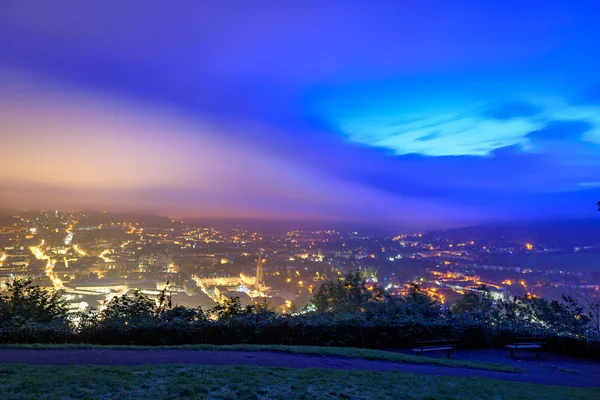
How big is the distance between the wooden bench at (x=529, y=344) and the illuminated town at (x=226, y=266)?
8.12 metres

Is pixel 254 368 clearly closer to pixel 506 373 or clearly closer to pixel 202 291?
pixel 506 373

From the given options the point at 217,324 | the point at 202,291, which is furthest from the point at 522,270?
the point at 217,324

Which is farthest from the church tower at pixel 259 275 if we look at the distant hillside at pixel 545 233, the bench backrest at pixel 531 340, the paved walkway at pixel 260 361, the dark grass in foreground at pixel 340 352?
the distant hillside at pixel 545 233

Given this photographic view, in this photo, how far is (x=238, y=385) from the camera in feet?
24.3

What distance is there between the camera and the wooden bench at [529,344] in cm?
1480

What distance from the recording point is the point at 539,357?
49.1ft

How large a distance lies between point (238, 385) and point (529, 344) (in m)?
13.6

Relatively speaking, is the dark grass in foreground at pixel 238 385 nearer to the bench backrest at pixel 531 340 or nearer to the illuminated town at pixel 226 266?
the bench backrest at pixel 531 340

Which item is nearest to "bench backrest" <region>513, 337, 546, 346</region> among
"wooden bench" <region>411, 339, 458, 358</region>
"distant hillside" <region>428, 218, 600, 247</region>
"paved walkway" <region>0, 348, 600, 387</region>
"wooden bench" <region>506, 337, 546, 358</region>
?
"wooden bench" <region>506, 337, 546, 358</region>

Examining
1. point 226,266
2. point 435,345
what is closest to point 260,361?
point 435,345

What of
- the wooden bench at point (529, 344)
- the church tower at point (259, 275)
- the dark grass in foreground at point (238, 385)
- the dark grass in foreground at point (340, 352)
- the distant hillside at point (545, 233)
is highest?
the distant hillside at point (545, 233)

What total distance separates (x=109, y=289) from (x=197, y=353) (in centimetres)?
1673

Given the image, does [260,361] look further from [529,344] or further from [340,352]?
[529,344]

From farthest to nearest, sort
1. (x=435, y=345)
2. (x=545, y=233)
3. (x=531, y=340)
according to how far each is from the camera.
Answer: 1. (x=545, y=233)
2. (x=531, y=340)
3. (x=435, y=345)
